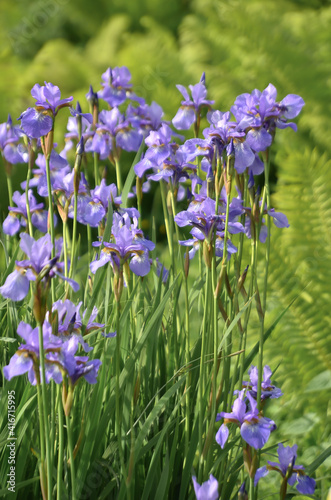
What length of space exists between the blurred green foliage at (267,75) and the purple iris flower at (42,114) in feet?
2.50

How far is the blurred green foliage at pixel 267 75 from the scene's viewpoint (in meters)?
1.53

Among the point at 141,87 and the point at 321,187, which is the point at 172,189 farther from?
the point at 141,87

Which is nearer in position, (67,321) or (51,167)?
(67,321)

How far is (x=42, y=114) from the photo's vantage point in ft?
2.32

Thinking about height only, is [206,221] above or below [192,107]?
below

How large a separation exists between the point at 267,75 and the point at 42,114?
2.60m

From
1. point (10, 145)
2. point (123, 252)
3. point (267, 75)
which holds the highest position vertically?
point (267, 75)

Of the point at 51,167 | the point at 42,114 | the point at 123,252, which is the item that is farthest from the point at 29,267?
the point at 51,167

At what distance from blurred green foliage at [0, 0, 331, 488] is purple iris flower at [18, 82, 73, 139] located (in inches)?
30.0

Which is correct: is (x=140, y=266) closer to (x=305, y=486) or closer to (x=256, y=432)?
(x=256, y=432)

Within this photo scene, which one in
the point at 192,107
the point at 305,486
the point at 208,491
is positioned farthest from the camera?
the point at 192,107

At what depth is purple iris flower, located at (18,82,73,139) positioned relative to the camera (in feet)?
2.28

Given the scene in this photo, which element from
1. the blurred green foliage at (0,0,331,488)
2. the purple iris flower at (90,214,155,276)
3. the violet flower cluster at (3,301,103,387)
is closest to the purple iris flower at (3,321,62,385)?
the violet flower cluster at (3,301,103,387)

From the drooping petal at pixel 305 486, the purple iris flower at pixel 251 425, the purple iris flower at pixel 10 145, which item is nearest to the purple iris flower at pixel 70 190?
the purple iris flower at pixel 10 145
